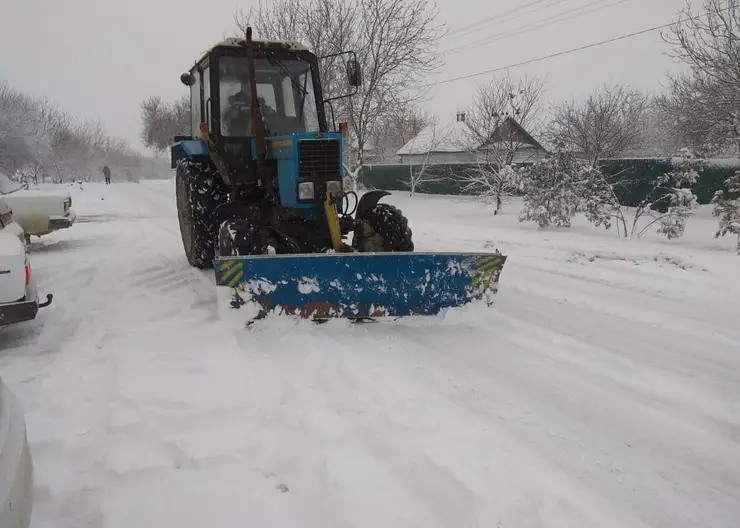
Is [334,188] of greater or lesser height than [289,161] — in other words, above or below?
A: below

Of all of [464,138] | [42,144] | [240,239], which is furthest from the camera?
[42,144]

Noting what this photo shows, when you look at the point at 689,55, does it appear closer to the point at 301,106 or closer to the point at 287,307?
the point at 301,106

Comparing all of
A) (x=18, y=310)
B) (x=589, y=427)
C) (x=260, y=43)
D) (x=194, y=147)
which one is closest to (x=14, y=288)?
(x=18, y=310)

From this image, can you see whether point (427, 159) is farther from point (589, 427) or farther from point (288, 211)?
point (589, 427)

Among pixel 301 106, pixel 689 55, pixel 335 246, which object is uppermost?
pixel 689 55

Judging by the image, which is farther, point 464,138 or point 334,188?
point 464,138

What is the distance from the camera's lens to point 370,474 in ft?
8.24

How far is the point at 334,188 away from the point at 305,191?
0.94 ft

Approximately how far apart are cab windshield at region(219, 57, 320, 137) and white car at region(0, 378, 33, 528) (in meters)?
4.39

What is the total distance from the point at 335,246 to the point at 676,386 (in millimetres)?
3121

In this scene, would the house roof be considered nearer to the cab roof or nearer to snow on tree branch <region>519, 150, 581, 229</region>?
snow on tree branch <region>519, 150, 581, 229</region>

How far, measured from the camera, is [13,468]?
1794mm

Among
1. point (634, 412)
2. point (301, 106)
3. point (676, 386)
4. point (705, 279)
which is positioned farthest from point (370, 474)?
point (705, 279)

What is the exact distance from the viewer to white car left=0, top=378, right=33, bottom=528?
5.51 ft
